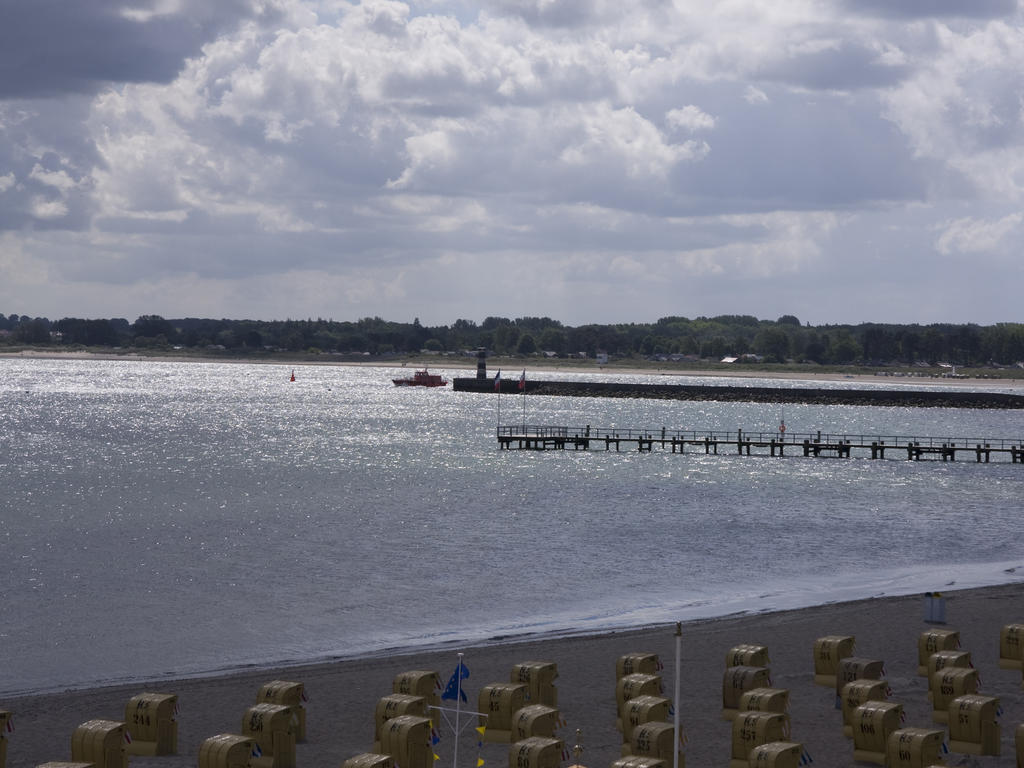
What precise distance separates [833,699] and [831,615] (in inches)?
524

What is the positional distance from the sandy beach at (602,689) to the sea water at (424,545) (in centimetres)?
285

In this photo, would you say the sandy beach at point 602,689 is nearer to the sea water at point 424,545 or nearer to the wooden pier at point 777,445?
the sea water at point 424,545

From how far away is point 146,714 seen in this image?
2691cm

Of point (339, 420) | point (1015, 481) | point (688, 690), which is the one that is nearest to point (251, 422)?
point (339, 420)

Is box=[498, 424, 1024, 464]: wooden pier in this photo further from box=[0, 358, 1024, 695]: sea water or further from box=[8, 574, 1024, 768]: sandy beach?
box=[8, 574, 1024, 768]: sandy beach

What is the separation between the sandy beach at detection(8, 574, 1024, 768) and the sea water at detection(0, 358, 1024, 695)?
9.35 ft

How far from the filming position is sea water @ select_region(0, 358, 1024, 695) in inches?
1732

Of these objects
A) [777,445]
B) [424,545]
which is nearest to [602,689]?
[424,545]

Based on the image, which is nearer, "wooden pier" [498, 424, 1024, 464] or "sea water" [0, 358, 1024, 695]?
"sea water" [0, 358, 1024, 695]

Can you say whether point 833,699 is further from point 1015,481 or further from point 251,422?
point 251,422

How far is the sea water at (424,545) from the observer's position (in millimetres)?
44000

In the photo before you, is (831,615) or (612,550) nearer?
(831,615)

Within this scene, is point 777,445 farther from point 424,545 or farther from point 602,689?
point 602,689

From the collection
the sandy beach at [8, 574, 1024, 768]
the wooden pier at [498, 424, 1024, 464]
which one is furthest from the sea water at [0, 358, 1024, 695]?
the sandy beach at [8, 574, 1024, 768]
